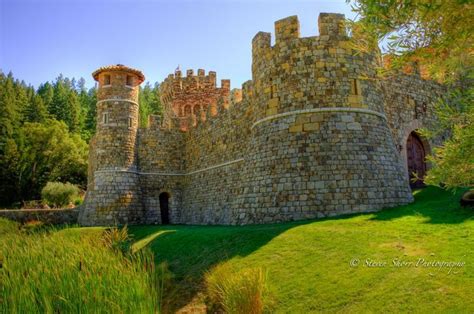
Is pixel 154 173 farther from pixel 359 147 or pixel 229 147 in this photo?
pixel 359 147

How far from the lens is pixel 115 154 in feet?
70.3

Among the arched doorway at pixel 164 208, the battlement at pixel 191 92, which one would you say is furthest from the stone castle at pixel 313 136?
the battlement at pixel 191 92

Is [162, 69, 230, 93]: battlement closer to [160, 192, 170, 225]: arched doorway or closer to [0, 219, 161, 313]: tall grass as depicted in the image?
[160, 192, 170, 225]: arched doorway

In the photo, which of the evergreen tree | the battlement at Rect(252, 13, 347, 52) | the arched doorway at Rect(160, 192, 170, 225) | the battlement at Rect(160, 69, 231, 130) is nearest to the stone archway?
the battlement at Rect(252, 13, 347, 52)

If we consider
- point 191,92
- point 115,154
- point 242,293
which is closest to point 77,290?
point 242,293

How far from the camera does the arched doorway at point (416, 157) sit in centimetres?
1627

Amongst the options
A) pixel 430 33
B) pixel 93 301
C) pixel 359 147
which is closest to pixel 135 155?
pixel 359 147

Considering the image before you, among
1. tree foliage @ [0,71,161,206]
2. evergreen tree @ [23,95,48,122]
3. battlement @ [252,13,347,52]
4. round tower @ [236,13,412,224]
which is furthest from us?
evergreen tree @ [23,95,48,122]

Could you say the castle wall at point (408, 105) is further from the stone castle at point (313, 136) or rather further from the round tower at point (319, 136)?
the round tower at point (319, 136)

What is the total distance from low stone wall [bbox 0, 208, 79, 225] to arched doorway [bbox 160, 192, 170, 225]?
16.5 ft

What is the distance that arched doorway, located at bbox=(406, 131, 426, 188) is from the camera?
1627 centimetres

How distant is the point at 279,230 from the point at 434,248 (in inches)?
150

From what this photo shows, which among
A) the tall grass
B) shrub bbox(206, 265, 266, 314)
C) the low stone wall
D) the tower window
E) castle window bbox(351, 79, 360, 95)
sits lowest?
shrub bbox(206, 265, 266, 314)

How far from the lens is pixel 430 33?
5277 millimetres
